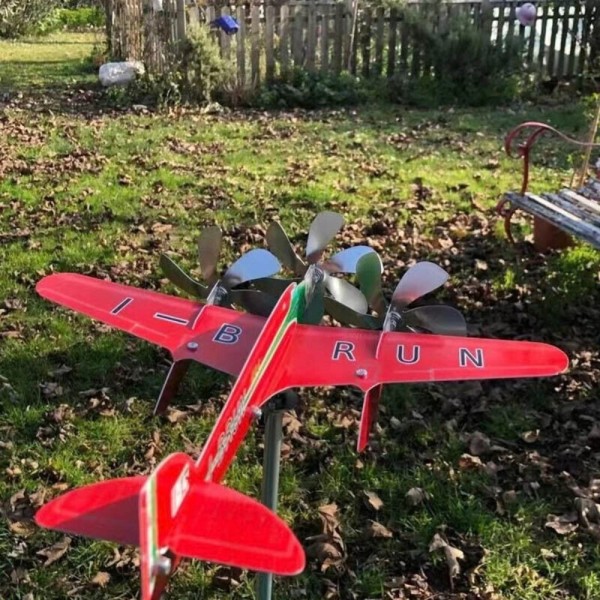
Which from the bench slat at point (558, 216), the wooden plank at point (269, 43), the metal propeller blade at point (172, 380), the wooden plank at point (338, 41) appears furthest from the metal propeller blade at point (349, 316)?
the wooden plank at point (338, 41)

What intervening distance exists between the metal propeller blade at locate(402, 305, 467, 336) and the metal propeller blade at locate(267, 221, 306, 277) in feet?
1.86

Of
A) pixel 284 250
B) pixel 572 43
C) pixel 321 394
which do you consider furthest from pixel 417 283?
pixel 572 43

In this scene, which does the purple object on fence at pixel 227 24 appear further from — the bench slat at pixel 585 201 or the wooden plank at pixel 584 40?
the bench slat at pixel 585 201

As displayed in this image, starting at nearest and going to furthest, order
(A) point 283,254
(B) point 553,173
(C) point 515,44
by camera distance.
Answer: (A) point 283,254
(B) point 553,173
(C) point 515,44

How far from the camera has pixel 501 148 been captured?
954cm

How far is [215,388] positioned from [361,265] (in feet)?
5.12

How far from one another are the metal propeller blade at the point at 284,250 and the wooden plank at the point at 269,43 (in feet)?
29.9

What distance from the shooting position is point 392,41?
1277 cm

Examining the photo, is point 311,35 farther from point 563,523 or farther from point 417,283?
point 563,523

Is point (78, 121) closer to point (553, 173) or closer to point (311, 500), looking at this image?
point (553, 173)

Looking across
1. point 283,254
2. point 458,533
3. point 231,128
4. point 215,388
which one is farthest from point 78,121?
point 458,533

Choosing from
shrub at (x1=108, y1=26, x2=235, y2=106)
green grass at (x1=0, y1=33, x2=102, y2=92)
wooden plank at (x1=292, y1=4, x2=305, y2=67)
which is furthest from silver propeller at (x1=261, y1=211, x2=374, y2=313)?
green grass at (x1=0, y1=33, x2=102, y2=92)

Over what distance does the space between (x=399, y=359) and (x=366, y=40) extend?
1087 centimetres

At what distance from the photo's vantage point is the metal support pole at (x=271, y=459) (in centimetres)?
265
